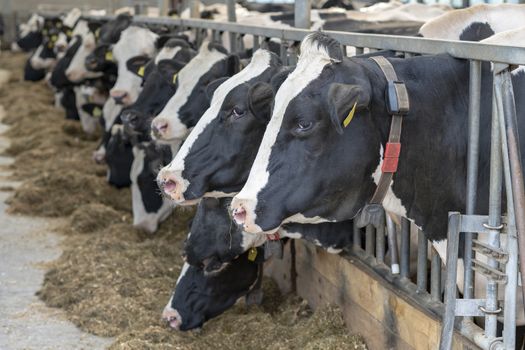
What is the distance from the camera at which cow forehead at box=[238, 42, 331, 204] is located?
3.30 metres

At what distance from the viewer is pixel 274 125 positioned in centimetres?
334

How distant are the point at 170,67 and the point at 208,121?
253 centimetres

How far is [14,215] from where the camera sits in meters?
8.86

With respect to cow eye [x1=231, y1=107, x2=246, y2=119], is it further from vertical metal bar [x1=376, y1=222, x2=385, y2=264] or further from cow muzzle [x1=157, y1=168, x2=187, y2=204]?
vertical metal bar [x1=376, y1=222, x2=385, y2=264]

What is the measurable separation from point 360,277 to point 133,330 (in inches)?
54.2

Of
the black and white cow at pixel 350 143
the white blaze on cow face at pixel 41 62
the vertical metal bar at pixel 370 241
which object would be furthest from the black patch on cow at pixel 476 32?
the white blaze on cow face at pixel 41 62

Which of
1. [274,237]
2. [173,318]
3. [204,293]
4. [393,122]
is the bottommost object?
[173,318]

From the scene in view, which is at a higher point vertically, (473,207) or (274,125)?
(274,125)

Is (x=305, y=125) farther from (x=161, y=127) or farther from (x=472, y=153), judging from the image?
(x=161, y=127)

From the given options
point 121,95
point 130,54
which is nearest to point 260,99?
point 121,95

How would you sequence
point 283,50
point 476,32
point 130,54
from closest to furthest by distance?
point 476,32 < point 283,50 < point 130,54

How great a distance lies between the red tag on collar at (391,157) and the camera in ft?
11.0

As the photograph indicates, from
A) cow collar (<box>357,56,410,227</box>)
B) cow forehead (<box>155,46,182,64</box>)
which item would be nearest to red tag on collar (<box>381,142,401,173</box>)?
cow collar (<box>357,56,410,227</box>)

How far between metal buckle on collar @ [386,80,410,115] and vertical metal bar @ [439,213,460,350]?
0.42 metres
